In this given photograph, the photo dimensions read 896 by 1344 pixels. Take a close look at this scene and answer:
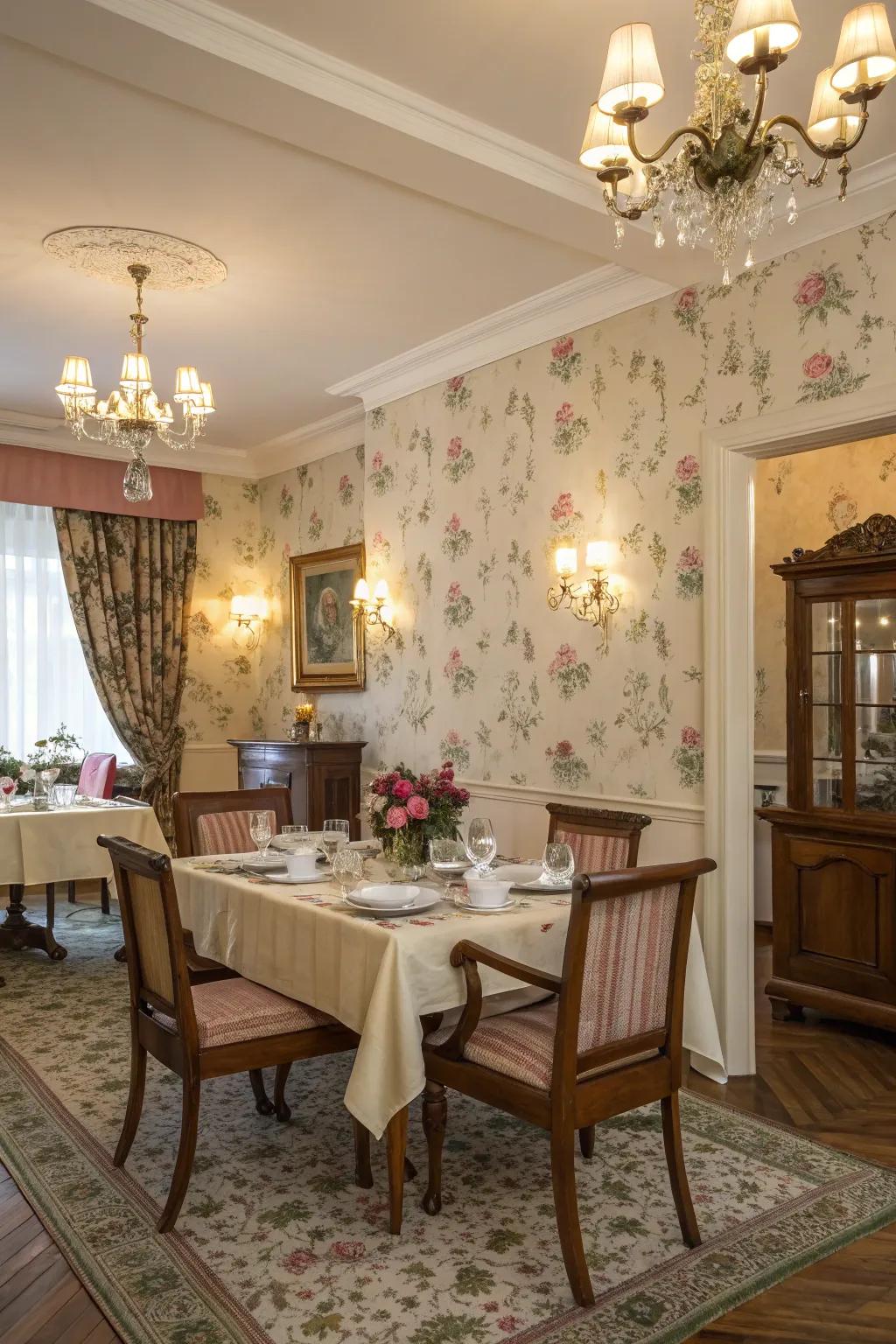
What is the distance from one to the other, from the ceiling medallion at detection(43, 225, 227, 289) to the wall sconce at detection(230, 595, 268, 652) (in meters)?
3.30

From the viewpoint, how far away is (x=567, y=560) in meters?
4.62

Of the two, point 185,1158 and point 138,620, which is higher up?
point 138,620

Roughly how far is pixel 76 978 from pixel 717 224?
4395 millimetres

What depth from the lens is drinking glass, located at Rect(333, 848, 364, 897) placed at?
3.07 metres

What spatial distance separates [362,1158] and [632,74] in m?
2.73

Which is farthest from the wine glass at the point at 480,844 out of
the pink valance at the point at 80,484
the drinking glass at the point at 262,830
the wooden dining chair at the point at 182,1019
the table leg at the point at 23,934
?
the pink valance at the point at 80,484

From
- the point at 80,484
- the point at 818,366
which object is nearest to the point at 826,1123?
the point at 818,366

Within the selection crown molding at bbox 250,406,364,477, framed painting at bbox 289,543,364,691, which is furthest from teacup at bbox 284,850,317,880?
crown molding at bbox 250,406,364,477

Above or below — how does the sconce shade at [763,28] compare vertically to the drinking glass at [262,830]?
above

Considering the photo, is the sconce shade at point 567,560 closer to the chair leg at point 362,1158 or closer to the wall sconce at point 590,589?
Result: the wall sconce at point 590,589

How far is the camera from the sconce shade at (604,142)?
222 cm

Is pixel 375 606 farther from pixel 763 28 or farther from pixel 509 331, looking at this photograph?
pixel 763 28

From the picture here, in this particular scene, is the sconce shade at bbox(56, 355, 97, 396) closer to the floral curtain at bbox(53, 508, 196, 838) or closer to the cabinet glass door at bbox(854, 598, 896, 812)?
the floral curtain at bbox(53, 508, 196, 838)

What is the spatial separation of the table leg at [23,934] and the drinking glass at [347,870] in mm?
2924
